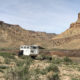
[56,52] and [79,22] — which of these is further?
[79,22]

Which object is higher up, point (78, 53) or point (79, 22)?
point (79, 22)

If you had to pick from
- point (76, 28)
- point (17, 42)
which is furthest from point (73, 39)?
point (17, 42)

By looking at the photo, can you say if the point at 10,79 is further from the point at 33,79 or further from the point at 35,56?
the point at 35,56

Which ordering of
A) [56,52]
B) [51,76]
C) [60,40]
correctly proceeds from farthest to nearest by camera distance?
[60,40]
[56,52]
[51,76]

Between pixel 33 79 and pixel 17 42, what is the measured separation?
102 meters

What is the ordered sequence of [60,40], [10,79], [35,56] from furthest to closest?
[60,40]
[35,56]
[10,79]

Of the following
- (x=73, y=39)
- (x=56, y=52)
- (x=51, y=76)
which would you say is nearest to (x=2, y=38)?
(x=73, y=39)

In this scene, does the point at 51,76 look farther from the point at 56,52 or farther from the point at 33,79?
the point at 56,52

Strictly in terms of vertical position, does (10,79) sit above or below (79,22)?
below

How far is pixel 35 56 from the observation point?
149 ft

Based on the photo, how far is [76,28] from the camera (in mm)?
120062

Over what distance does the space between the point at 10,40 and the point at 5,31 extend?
8.90 metres

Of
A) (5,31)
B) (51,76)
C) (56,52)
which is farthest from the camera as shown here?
(5,31)

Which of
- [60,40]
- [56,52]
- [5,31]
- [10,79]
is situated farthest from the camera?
[5,31]
